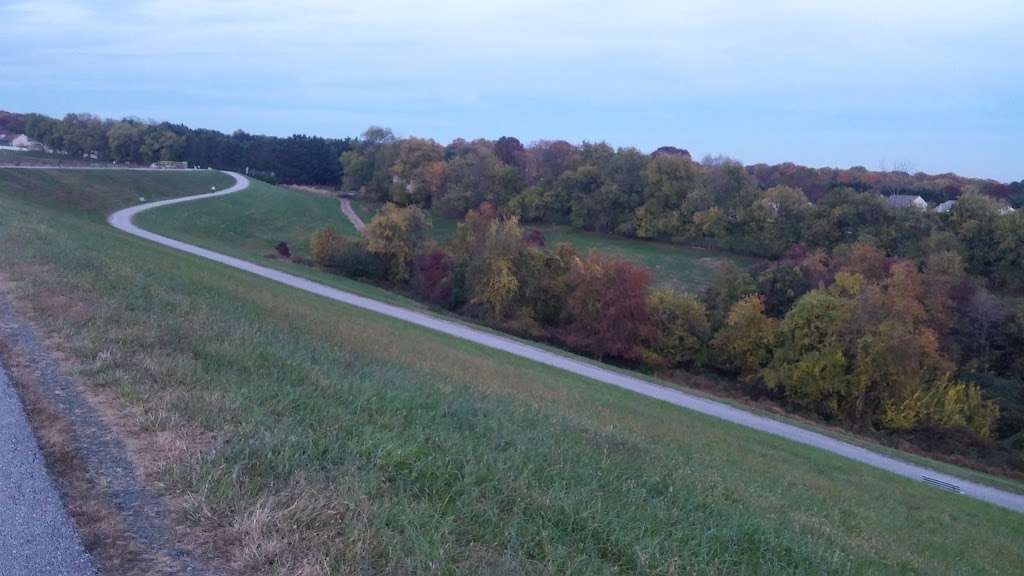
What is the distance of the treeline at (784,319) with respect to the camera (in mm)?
37312

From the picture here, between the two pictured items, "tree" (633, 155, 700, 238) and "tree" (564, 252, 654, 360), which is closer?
"tree" (564, 252, 654, 360)

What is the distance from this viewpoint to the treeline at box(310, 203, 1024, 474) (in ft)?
122

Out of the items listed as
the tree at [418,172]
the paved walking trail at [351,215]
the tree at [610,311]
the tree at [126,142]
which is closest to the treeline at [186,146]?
the tree at [126,142]

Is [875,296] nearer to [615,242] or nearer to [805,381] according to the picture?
[805,381]

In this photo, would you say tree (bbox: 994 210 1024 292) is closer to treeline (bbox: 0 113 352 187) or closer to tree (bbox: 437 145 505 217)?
tree (bbox: 437 145 505 217)

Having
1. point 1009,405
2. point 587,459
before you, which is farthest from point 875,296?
point 587,459

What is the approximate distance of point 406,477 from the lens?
223 inches

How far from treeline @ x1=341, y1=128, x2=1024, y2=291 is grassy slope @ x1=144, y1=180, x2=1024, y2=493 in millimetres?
7187

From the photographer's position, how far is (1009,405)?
38.9m

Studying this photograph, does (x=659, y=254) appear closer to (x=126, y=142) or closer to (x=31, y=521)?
(x=31, y=521)

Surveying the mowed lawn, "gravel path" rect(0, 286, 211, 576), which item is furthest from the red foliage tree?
"gravel path" rect(0, 286, 211, 576)

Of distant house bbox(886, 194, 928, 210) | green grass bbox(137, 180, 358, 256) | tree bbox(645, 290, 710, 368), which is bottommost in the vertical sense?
tree bbox(645, 290, 710, 368)

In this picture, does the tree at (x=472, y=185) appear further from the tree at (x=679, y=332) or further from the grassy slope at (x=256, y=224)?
the tree at (x=679, y=332)

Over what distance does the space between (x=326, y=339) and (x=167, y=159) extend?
10373 cm
